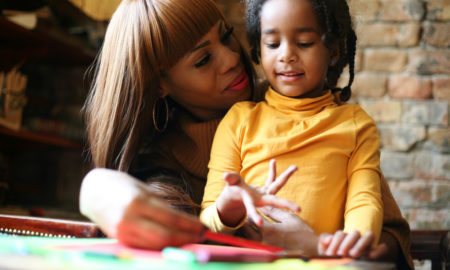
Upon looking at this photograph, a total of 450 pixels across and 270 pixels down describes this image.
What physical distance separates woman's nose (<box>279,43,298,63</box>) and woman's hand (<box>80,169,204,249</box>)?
50cm

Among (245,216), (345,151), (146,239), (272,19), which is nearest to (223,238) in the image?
(146,239)

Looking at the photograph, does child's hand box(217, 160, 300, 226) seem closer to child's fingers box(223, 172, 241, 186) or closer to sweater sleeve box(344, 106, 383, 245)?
child's fingers box(223, 172, 241, 186)

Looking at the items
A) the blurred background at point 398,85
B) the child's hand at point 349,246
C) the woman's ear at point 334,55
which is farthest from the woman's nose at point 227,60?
the blurred background at point 398,85

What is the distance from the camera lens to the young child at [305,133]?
3.02 feet

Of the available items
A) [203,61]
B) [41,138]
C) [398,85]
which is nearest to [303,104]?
[203,61]

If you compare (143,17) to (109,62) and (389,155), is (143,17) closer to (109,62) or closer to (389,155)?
(109,62)

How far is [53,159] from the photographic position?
9.46 ft

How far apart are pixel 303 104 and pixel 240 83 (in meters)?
0.25

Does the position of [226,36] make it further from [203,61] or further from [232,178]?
[232,178]

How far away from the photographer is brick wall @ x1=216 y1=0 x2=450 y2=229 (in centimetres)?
204

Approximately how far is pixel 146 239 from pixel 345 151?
0.53 metres

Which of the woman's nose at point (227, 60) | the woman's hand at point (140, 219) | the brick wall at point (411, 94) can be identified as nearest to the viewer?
the woman's hand at point (140, 219)

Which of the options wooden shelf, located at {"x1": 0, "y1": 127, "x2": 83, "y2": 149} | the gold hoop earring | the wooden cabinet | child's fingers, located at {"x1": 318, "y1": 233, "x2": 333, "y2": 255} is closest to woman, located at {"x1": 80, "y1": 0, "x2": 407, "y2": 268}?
the gold hoop earring

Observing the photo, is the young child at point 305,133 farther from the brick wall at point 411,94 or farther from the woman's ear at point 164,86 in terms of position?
the brick wall at point 411,94
